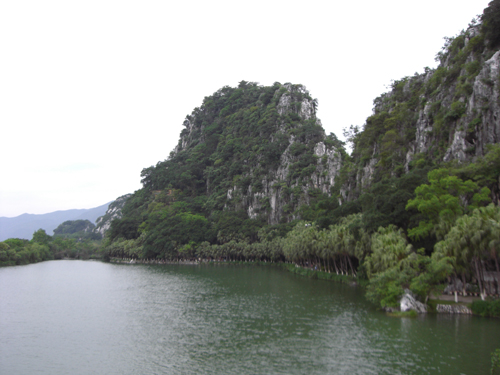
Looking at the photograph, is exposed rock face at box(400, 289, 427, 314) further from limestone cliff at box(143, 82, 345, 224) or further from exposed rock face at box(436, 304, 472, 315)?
limestone cliff at box(143, 82, 345, 224)

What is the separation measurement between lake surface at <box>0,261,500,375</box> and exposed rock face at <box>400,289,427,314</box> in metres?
1.34

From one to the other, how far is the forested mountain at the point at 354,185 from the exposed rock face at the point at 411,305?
0.91 metres

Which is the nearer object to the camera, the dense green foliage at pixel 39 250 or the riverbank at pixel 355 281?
the riverbank at pixel 355 281

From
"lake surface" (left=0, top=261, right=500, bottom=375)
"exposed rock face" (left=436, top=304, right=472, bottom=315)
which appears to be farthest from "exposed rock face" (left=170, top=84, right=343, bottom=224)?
"exposed rock face" (left=436, top=304, right=472, bottom=315)

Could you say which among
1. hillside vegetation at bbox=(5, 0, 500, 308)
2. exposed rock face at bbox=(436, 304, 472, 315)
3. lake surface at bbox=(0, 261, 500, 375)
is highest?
hillside vegetation at bbox=(5, 0, 500, 308)

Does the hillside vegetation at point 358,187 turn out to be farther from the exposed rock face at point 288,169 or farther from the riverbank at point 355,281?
the riverbank at point 355,281

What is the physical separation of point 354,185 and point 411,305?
49.0 metres

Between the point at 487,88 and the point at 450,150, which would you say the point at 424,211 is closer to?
the point at 450,150

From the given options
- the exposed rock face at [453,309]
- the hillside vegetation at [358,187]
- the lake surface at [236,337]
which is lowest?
the lake surface at [236,337]

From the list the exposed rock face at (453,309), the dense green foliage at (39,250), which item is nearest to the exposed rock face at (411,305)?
the exposed rock face at (453,309)

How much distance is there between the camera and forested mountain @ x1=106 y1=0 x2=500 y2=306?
36656 mm

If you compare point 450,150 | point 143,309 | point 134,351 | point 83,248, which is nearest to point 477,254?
point 450,150

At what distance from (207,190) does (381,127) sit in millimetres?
94383

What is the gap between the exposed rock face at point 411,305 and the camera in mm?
32844
